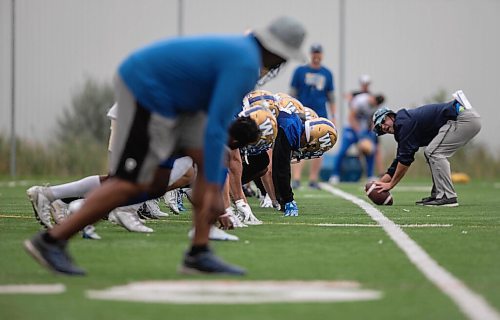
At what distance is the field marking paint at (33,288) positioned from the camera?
6078 millimetres

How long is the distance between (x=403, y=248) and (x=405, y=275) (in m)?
1.54

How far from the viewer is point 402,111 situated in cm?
1372

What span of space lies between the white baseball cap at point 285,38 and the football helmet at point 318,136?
503 cm

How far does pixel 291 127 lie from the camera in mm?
11773

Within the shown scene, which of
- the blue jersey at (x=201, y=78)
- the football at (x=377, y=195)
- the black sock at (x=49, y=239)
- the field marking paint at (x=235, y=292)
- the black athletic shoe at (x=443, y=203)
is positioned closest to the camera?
the field marking paint at (x=235, y=292)

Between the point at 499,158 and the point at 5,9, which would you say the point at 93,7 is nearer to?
the point at 5,9

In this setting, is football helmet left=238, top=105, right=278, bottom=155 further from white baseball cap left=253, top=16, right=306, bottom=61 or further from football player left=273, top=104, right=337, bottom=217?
white baseball cap left=253, top=16, right=306, bottom=61

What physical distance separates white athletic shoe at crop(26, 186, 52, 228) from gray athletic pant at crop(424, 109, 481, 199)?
20.3 ft

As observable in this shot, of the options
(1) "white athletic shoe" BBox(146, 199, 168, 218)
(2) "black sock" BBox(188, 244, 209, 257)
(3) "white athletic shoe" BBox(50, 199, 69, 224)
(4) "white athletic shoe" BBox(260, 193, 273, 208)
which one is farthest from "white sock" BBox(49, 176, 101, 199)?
(4) "white athletic shoe" BBox(260, 193, 273, 208)

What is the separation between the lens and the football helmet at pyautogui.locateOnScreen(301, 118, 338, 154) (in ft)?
39.5

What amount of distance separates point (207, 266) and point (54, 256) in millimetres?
859

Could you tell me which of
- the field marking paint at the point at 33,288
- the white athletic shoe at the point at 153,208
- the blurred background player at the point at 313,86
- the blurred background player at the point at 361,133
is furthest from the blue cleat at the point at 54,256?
the blurred background player at the point at 361,133

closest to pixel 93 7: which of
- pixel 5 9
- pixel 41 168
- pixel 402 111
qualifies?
pixel 5 9

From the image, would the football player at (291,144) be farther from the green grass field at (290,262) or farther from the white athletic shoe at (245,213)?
the white athletic shoe at (245,213)
